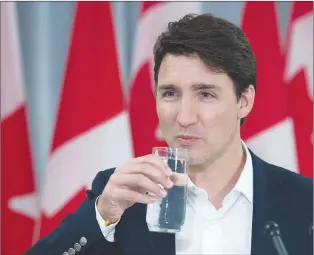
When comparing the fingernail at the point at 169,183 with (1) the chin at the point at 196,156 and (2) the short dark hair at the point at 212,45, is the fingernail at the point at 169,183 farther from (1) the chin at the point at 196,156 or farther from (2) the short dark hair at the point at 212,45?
(2) the short dark hair at the point at 212,45

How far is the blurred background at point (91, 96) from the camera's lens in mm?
1902

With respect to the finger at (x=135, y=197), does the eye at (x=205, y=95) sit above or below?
above

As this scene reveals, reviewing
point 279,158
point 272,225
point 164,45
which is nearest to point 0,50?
point 164,45

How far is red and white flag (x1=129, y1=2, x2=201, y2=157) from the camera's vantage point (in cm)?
191

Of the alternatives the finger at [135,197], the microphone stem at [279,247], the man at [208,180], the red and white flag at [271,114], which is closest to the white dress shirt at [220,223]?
the man at [208,180]

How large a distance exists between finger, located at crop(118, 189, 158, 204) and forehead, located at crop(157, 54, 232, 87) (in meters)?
0.32

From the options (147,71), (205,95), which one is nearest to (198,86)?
(205,95)

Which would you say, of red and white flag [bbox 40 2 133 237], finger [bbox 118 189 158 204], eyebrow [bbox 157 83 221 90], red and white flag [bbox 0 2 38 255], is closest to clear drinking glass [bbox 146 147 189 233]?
finger [bbox 118 189 158 204]

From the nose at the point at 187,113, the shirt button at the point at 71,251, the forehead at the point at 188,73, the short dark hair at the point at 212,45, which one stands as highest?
the short dark hair at the point at 212,45

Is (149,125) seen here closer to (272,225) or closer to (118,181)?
(118,181)

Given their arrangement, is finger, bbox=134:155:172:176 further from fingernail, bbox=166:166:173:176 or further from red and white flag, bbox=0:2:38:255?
red and white flag, bbox=0:2:38:255

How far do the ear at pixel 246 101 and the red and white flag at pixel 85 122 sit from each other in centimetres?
55

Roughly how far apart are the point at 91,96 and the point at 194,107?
71cm

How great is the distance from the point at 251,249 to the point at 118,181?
1.22 feet
